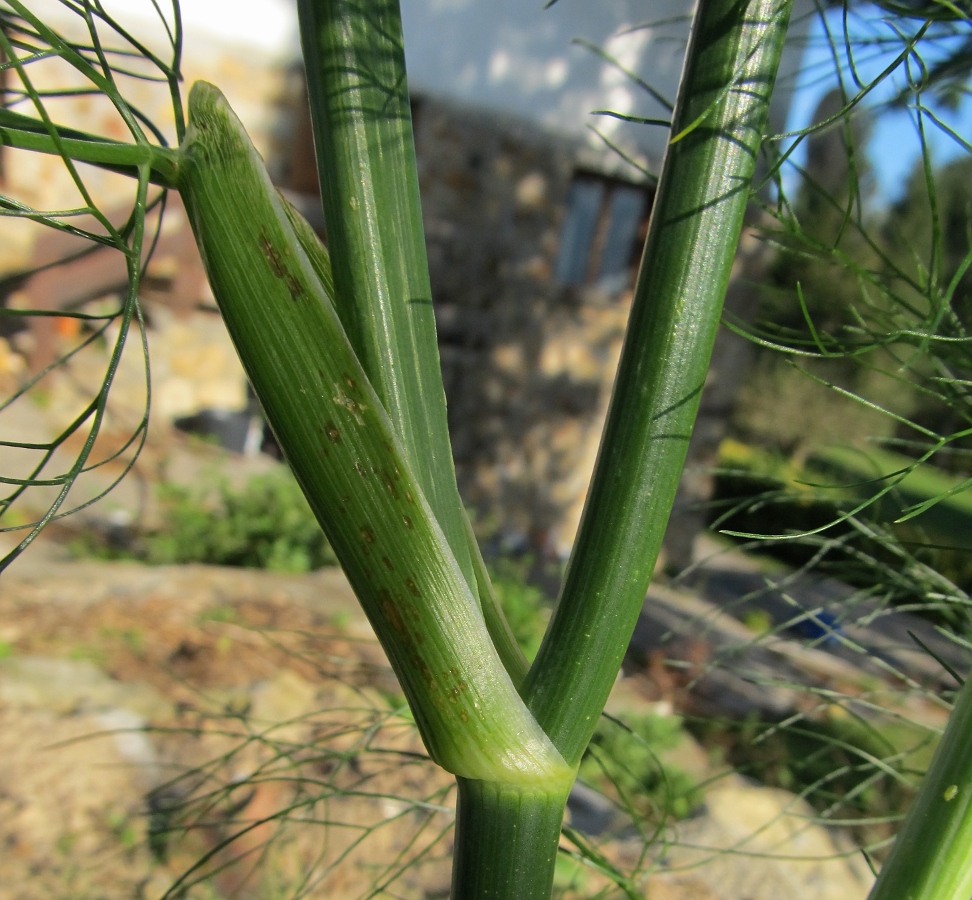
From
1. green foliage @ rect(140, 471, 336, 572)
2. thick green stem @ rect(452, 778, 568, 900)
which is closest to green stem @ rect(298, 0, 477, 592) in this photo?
thick green stem @ rect(452, 778, 568, 900)

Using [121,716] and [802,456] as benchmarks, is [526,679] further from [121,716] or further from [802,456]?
[802,456]

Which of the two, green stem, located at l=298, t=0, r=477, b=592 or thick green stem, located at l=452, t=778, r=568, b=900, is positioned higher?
green stem, located at l=298, t=0, r=477, b=592

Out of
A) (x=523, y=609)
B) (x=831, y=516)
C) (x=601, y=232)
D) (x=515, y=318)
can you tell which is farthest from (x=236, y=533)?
(x=601, y=232)

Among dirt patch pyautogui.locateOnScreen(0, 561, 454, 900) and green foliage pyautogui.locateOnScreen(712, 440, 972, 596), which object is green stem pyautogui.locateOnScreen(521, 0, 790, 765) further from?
dirt patch pyautogui.locateOnScreen(0, 561, 454, 900)

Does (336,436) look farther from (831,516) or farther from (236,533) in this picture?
(236,533)

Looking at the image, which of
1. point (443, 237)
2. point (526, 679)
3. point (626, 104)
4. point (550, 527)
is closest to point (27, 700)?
point (526, 679)
